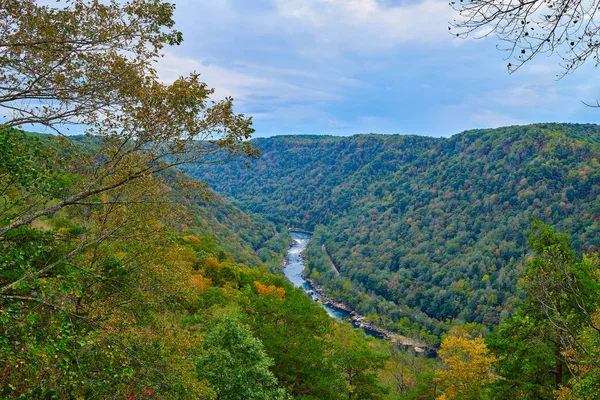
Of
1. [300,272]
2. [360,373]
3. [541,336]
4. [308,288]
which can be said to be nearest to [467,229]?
[300,272]

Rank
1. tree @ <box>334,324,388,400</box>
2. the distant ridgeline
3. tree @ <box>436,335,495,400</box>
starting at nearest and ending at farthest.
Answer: tree @ <box>334,324,388,400</box>, tree @ <box>436,335,495,400</box>, the distant ridgeline

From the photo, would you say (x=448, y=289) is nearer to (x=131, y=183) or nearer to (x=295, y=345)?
(x=295, y=345)

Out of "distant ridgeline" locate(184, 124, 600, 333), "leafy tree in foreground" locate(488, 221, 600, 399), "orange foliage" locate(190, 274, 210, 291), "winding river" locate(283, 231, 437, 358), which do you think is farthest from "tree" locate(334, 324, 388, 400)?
"distant ridgeline" locate(184, 124, 600, 333)

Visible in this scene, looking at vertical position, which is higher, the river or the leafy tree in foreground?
the leafy tree in foreground

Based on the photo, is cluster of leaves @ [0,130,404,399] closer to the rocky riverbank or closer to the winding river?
the winding river

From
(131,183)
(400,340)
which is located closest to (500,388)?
(131,183)

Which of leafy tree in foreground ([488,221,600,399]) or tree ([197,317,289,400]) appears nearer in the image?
tree ([197,317,289,400])

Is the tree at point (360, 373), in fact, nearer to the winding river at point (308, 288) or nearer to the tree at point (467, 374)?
the tree at point (467, 374)

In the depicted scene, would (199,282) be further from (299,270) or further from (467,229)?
(467,229)

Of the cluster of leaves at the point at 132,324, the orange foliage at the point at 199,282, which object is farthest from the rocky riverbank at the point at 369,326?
the cluster of leaves at the point at 132,324
